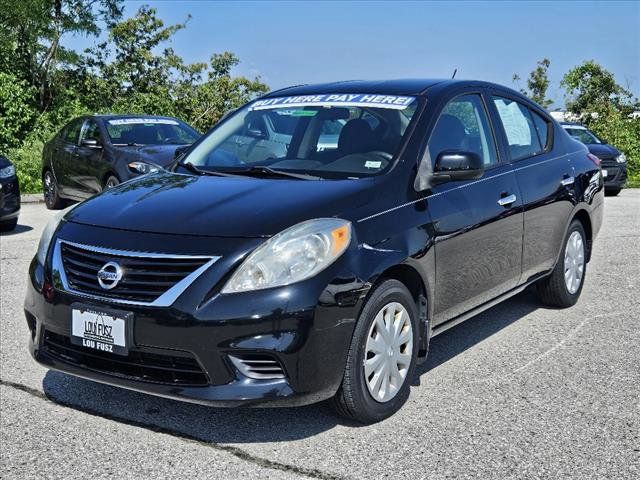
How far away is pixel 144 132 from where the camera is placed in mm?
12570

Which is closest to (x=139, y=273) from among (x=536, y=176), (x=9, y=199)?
(x=536, y=176)

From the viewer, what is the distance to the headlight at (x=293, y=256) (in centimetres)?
361

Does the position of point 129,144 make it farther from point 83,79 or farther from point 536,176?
point 83,79

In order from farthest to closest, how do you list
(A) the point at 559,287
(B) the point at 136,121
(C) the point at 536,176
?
1. (B) the point at 136,121
2. (A) the point at 559,287
3. (C) the point at 536,176

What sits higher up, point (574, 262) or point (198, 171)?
point (198, 171)

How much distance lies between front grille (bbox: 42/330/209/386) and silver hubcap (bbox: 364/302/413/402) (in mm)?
791

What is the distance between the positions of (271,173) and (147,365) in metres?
1.33

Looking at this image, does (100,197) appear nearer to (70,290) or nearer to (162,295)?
(70,290)

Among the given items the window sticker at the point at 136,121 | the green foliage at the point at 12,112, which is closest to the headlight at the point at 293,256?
the window sticker at the point at 136,121

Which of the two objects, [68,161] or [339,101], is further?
[68,161]

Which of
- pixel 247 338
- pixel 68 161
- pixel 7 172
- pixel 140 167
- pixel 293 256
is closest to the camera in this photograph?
pixel 247 338

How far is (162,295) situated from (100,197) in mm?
1110

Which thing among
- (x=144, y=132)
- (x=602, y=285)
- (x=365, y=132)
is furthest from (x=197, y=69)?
(x=365, y=132)

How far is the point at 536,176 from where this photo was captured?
5637mm
